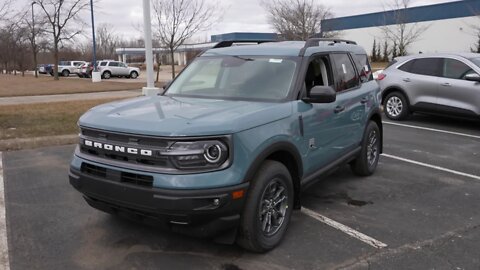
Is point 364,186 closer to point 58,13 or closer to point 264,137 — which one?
point 264,137

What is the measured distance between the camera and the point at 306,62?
4754 mm

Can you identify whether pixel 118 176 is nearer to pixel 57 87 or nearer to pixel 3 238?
pixel 3 238

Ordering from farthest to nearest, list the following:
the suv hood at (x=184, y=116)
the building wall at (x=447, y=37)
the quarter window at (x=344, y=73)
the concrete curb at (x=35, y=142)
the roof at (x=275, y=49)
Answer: the building wall at (x=447, y=37)
the concrete curb at (x=35, y=142)
the quarter window at (x=344, y=73)
the roof at (x=275, y=49)
the suv hood at (x=184, y=116)

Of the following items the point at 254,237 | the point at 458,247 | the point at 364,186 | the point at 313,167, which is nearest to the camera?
the point at 254,237

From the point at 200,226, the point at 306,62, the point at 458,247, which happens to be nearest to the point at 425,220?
the point at 458,247

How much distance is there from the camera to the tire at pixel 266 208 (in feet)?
12.2

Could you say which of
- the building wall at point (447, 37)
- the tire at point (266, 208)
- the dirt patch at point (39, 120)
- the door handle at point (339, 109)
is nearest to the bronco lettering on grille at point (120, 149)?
the tire at point (266, 208)

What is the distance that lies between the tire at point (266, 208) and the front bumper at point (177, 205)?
5.4 inches

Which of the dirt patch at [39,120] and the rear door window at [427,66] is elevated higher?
the rear door window at [427,66]

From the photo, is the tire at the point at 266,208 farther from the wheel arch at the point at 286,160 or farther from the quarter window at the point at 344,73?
the quarter window at the point at 344,73

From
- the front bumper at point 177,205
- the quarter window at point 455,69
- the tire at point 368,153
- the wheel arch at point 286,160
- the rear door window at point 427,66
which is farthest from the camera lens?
the rear door window at point 427,66

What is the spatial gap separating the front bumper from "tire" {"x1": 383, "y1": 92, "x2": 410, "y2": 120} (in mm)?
8851

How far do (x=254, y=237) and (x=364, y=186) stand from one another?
2745mm

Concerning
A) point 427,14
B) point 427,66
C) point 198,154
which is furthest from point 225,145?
point 427,14
